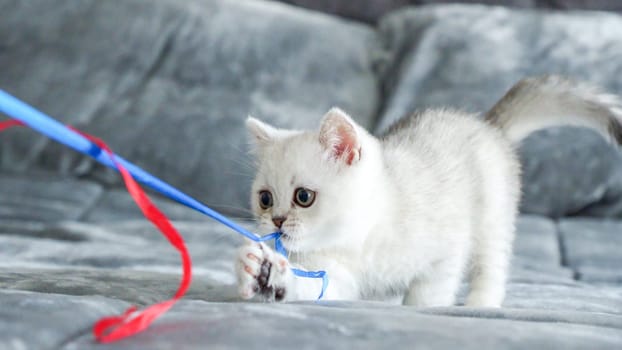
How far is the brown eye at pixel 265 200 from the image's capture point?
4.30 feet

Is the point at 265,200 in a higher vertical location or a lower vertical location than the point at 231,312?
higher

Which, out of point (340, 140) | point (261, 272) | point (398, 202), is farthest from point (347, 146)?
point (261, 272)

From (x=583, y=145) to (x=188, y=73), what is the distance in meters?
1.19

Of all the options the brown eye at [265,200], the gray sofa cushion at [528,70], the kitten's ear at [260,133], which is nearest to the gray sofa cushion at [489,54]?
the gray sofa cushion at [528,70]

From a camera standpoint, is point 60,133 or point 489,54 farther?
point 489,54

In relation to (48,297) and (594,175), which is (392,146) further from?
(594,175)

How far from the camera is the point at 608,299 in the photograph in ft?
4.49

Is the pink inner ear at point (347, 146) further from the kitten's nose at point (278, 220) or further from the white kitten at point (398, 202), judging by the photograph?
the kitten's nose at point (278, 220)

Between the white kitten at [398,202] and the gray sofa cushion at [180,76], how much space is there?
31.6 inches

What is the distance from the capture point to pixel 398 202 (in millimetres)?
1361

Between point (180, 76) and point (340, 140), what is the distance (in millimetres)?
1272

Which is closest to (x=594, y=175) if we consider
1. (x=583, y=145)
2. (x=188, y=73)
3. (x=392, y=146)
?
(x=583, y=145)

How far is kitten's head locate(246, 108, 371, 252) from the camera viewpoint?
126 centimetres

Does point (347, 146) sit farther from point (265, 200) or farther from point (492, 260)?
point (492, 260)
